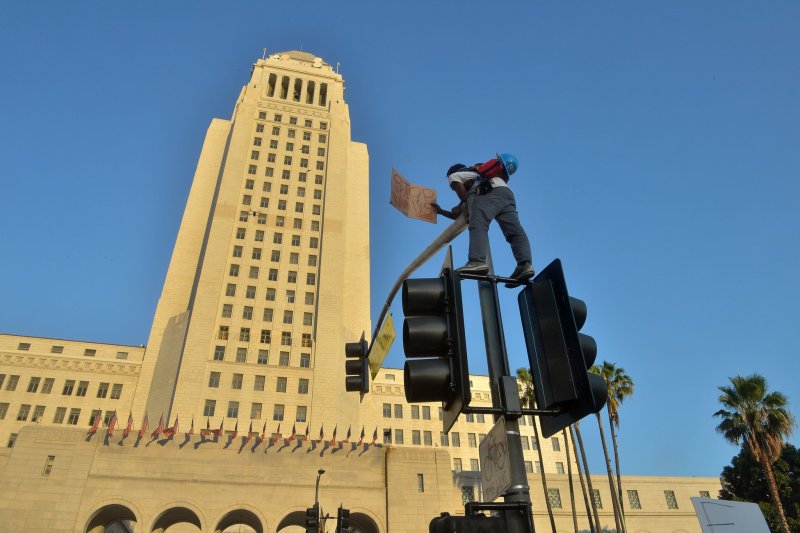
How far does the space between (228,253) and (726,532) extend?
5398 cm

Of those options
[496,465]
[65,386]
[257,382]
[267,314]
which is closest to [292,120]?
[267,314]

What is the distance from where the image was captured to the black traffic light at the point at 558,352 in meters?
3.64

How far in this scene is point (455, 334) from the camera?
378cm

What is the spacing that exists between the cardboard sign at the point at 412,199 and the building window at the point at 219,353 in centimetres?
5384

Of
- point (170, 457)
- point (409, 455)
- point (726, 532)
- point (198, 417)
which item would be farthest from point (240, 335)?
point (726, 532)

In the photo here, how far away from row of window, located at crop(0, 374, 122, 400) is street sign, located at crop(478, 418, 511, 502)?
226 feet

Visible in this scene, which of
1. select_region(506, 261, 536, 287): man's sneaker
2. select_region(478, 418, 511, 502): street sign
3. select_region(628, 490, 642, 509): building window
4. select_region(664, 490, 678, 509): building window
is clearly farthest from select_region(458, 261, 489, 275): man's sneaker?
select_region(664, 490, 678, 509): building window

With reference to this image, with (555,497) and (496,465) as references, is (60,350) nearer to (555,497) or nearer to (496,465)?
(555,497)

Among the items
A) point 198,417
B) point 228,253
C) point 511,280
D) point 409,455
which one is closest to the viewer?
point 511,280

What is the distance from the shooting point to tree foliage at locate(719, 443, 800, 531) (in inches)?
1809

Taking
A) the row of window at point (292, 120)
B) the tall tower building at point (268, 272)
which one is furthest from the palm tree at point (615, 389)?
the row of window at point (292, 120)

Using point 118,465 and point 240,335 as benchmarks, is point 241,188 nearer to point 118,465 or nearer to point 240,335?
point 240,335

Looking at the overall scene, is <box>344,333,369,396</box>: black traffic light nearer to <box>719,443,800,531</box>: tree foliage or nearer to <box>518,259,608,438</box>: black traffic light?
<box>518,259,608,438</box>: black traffic light

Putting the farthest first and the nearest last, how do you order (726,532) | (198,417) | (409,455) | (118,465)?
(198,417)
(409,455)
(118,465)
(726,532)
